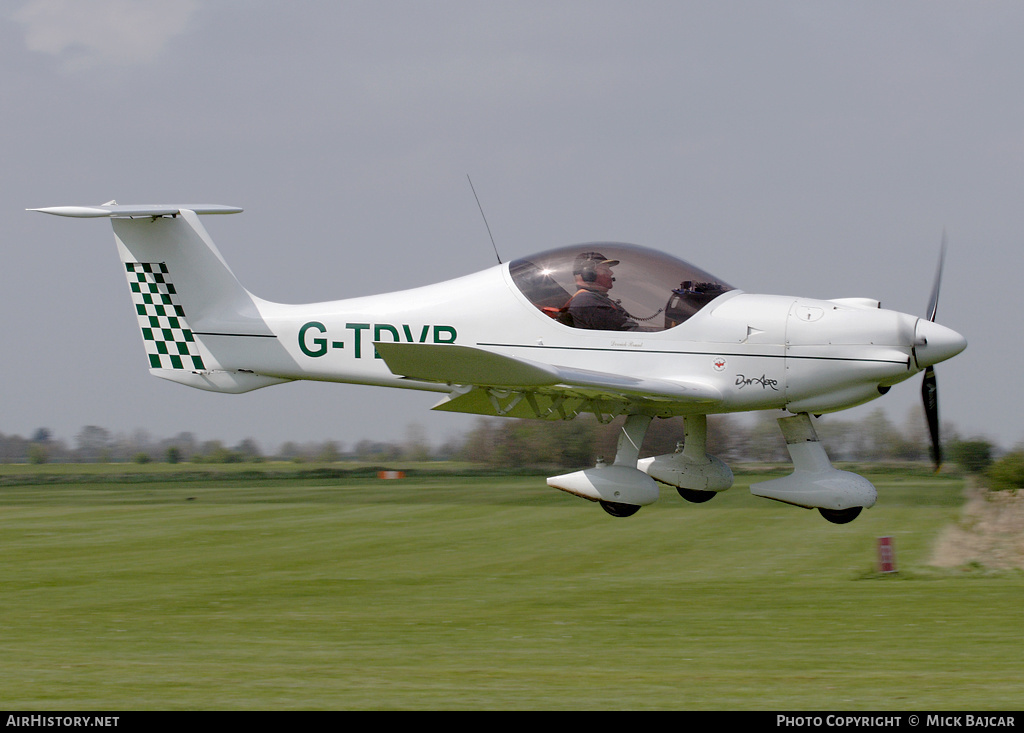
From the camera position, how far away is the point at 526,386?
30.5 ft

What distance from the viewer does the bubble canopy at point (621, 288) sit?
10.2 meters

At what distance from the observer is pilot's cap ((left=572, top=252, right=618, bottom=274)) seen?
10234mm

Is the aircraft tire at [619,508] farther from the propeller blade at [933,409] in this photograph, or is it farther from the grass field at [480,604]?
the grass field at [480,604]

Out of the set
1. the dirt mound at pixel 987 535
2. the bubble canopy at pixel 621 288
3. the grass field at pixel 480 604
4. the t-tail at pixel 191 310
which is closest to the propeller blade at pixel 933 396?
the bubble canopy at pixel 621 288

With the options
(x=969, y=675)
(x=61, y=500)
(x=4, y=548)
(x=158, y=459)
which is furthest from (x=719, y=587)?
(x=61, y=500)

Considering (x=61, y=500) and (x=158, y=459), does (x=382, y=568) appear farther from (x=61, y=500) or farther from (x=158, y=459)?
(x=61, y=500)

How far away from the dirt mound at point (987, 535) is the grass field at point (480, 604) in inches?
50.8

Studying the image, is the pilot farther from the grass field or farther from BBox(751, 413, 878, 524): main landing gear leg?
the grass field

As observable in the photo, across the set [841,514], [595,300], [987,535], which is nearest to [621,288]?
[595,300]

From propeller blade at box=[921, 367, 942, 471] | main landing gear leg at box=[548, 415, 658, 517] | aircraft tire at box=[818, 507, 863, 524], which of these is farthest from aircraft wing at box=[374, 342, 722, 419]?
propeller blade at box=[921, 367, 942, 471]

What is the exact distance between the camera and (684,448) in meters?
11.2

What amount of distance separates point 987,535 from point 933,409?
5014cm

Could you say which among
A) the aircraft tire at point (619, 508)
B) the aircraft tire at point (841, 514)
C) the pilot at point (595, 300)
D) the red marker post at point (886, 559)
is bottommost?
the red marker post at point (886, 559)

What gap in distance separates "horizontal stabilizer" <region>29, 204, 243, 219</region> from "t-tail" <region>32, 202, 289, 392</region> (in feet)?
0.27
